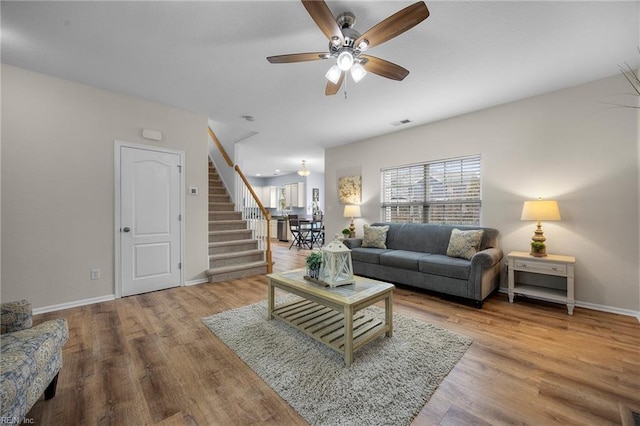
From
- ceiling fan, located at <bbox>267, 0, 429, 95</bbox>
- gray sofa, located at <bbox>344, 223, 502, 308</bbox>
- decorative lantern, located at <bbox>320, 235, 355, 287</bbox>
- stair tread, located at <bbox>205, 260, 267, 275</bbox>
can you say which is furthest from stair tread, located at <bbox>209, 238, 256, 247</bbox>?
ceiling fan, located at <bbox>267, 0, 429, 95</bbox>

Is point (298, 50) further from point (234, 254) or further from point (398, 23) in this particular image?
point (234, 254)

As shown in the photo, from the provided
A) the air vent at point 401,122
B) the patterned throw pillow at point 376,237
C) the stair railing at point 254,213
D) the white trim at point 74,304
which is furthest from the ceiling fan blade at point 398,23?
the white trim at point 74,304

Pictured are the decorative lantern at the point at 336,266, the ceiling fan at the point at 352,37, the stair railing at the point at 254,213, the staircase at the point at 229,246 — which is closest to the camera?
the ceiling fan at the point at 352,37

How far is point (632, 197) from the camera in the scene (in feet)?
8.90

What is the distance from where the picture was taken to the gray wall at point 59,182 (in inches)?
106

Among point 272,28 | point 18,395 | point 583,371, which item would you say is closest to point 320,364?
point 18,395

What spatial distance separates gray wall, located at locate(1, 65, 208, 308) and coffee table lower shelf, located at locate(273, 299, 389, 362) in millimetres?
2482

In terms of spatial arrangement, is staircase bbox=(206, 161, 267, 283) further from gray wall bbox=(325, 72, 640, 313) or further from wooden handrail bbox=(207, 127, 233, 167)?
gray wall bbox=(325, 72, 640, 313)

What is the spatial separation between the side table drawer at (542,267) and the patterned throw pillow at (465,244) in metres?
0.48

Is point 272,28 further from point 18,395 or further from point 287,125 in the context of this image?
point 18,395

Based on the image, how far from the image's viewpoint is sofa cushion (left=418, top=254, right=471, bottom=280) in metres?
3.05

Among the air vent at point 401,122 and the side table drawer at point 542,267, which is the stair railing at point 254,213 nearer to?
the air vent at point 401,122

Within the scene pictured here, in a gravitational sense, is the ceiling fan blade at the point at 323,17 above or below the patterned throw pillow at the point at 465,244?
above

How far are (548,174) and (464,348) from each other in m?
2.59
